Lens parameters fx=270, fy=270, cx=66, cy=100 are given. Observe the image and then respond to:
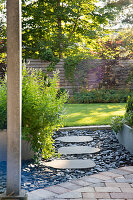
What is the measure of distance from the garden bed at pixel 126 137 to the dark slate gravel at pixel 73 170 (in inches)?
2.7

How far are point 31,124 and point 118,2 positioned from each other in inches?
494

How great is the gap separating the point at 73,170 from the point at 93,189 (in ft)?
2.70

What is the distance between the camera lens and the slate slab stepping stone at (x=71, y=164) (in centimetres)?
326

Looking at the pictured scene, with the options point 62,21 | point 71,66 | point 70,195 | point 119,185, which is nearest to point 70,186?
point 70,195

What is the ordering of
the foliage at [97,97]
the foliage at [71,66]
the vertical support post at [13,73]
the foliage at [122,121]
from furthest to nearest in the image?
the foliage at [71,66] < the foliage at [97,97] < the foliage at [122,121] < the vertical support post at [13,73]

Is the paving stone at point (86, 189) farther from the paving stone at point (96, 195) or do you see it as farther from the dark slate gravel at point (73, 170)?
the dark slate gravel at point (73, 170)

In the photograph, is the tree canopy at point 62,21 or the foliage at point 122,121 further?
the tree canopy at point 62,21

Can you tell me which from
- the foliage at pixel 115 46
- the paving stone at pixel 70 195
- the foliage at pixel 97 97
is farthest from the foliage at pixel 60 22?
the paving stone at pixel 70 195

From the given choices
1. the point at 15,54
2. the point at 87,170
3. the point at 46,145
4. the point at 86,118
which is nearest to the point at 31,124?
the point at 46,145

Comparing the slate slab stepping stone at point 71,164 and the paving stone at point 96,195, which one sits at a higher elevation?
the paving stone at point 96,195

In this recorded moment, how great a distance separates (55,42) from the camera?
1359cm

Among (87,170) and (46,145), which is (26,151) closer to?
(46,145)

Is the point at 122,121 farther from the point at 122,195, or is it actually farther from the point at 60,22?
the point at 60,22

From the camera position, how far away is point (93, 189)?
7.72ft
